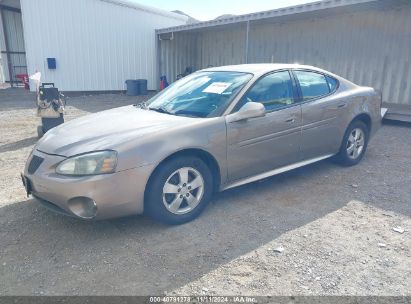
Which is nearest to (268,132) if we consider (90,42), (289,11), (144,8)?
(289,11)

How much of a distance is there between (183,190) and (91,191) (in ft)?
2.87

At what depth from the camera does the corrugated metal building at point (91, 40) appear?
1362 cm

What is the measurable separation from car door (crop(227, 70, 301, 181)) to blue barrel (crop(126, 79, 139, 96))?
1210 centimetres

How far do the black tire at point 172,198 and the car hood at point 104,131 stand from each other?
357mm

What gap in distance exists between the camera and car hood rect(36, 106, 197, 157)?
2973 millimetres

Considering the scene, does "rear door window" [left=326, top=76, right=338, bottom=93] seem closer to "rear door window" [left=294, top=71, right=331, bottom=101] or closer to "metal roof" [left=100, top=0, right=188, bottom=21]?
"rear door window" [left=294, top=71, right=331, bottom=101]

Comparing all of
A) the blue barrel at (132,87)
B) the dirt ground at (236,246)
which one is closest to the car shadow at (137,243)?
the dirt ground at (236,246)

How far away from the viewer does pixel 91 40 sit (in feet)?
48.2

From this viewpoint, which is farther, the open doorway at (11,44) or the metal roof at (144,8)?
the open doorway at (11,44)

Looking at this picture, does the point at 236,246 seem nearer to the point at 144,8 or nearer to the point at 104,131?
the point at 104,131

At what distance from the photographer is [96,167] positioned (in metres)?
2.84

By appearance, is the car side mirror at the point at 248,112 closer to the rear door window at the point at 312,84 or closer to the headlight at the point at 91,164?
the rear door window at the point at 312,84

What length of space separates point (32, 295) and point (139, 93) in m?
14.0

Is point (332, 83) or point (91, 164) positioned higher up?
point (332, 83)
